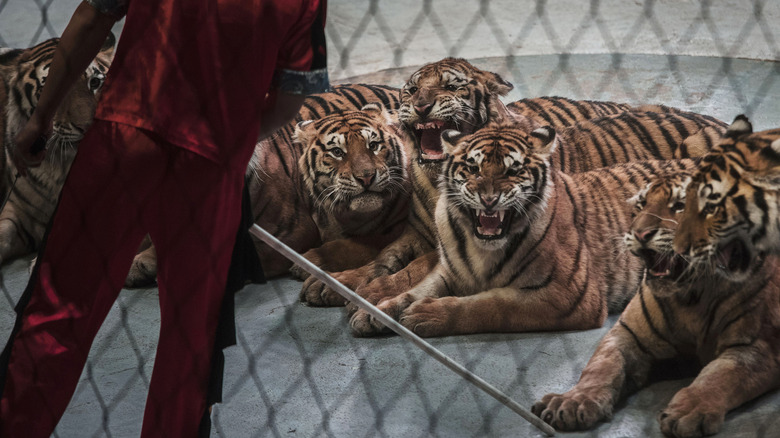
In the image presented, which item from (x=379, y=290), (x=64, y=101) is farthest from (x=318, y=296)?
(x=64, y=101)

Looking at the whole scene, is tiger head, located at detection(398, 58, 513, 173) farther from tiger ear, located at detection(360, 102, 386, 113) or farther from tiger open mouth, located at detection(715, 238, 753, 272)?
tiger open mouth, located at detection(715, 238, 753, 272)

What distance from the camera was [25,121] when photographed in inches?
123

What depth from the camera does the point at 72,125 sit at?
2.99 meters

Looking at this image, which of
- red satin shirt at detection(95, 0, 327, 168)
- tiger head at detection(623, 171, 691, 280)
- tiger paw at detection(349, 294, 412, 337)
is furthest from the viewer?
tiger paw at detection(349, 294, 412, 337)

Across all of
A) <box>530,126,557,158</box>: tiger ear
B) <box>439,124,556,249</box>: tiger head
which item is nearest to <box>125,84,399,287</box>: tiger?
<box>439,124,556,249</box>: tiger head

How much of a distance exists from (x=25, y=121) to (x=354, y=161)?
1.12 metres

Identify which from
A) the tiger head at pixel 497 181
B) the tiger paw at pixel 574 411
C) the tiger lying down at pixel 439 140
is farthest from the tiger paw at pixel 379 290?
the tiger paw at pixel 574 411

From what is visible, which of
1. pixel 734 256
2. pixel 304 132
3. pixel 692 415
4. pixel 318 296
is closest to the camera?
pixel 692 415

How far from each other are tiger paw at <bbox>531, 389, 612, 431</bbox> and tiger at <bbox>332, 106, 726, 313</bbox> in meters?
1.14

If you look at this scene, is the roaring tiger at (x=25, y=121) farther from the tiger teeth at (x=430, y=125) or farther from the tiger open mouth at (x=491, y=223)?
the tiger open mouth at (x=491, y=223)

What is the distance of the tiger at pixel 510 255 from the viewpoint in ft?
8.57

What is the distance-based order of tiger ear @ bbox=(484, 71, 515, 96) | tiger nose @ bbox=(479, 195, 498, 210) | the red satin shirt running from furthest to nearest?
tiger ear @ bbox=(484, 71, 515, 96) < tiger nose @ bbox=(479, 195, 498, 210) < the red satin shirt

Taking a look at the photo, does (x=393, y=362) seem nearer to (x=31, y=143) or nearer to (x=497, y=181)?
(x=497, y=181)

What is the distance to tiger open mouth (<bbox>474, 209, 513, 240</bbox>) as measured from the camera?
2.62 meters
